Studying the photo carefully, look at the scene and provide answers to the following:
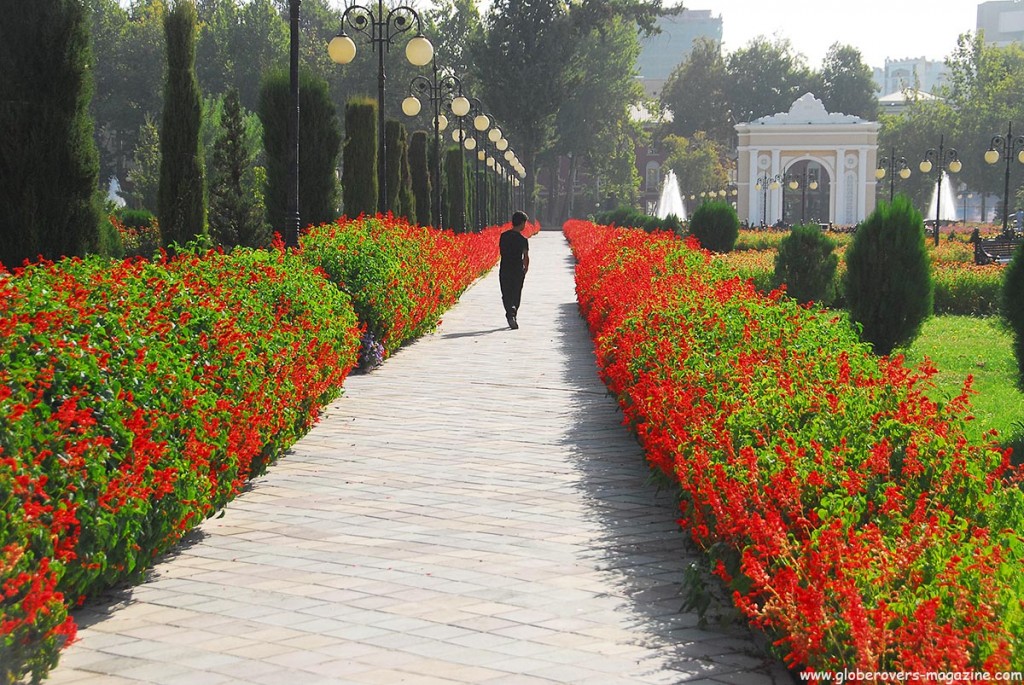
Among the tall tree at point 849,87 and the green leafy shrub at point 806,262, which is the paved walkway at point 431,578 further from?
the tall tree at point 849,87

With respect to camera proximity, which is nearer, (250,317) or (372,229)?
(250,317)

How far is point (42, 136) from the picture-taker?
12.2 meters

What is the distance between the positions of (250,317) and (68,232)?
21.0ft

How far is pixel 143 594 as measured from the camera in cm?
491

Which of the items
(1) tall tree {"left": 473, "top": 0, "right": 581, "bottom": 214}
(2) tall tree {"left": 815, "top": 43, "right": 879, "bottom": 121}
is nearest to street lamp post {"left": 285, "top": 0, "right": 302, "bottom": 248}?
(1) tall tree {"left": 473, "top": 0, "right": 581, "bottom": 214}

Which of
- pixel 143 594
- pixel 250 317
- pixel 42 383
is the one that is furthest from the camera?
pixel 250 317

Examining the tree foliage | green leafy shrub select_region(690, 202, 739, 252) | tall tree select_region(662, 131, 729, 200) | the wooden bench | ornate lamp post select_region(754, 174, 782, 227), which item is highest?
the tree foliage

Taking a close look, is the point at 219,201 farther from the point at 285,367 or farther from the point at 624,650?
the point at 624,650

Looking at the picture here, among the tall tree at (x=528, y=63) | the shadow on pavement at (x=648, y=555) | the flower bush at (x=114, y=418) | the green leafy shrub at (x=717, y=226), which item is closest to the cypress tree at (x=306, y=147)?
the shadow on pavement at (x=648, y=555)

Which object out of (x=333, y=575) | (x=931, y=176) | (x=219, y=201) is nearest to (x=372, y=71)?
(x=931, y=176)

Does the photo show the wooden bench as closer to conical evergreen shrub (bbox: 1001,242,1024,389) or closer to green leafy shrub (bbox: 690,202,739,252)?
green leafy shrub (bbox: 690,202,739,252)

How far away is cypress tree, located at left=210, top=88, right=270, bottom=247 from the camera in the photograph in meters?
21.7

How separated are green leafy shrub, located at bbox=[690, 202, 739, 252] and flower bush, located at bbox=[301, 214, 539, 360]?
13238 millimetres

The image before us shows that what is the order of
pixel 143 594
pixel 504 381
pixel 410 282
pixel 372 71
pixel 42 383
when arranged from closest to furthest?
1. pixel 42 383
2. pixel 143 594
3. pixel 504 381
4. pixel 410 282
5. pixel 372 71
